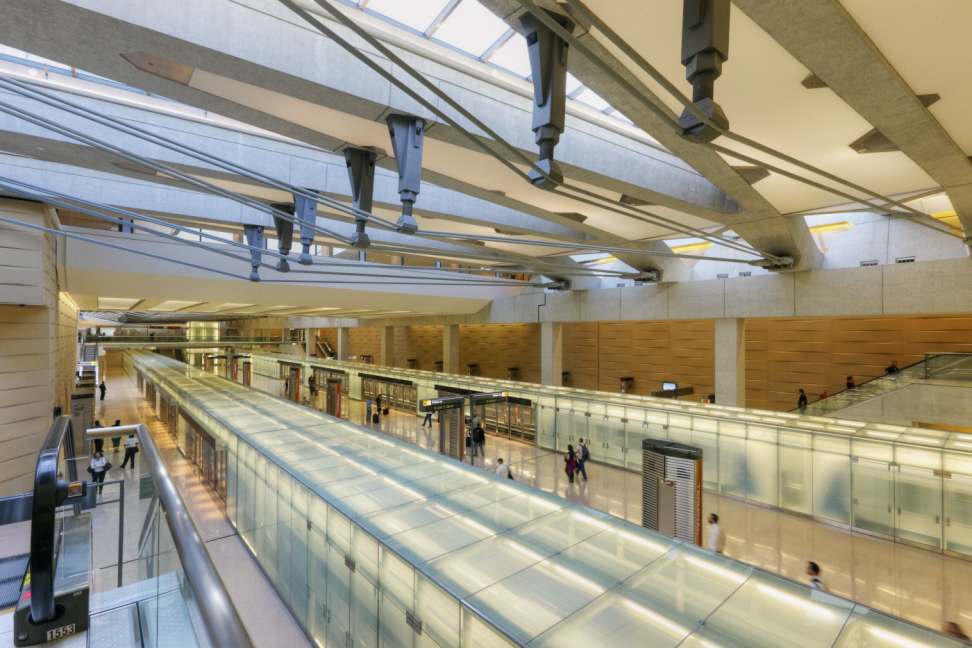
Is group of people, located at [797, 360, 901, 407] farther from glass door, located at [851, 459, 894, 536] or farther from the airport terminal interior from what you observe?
glass door, located at [851, 459, 894, 536]

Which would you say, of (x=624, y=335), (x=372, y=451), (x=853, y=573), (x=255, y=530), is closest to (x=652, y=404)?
(x=853, y=573)

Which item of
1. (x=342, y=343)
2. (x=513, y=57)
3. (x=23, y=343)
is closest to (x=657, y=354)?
(x=513, y=57)

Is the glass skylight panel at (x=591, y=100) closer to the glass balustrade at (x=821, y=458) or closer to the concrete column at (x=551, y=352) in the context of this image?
the glass balustrade at (x=821, y=458)

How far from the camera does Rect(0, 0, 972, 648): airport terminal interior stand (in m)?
3.35

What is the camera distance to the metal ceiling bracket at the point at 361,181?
6.85 meters

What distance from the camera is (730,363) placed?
16.2 meters

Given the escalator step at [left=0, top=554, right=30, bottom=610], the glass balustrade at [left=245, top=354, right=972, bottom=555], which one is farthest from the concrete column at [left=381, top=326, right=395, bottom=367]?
the escalator step at [left=0, top=554, right=30, bottom=610]

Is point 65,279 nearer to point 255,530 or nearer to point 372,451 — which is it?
point 255,530

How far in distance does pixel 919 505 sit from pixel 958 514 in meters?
0.51

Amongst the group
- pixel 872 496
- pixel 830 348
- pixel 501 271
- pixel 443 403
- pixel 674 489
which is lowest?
pixel 872 496

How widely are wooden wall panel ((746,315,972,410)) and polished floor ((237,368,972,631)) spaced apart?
1189cm

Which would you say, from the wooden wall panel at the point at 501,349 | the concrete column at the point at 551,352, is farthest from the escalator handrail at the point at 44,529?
the wooden wall panel at the point at 501,349

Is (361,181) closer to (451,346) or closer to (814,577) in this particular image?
(814,577)

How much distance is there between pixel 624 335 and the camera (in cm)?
2581
